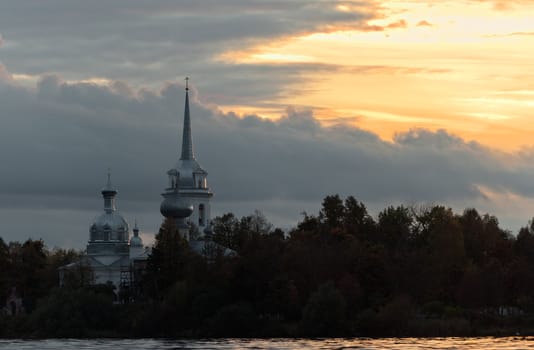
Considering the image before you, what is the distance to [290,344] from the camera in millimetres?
131125

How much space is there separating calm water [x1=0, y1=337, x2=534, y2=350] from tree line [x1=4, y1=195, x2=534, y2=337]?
22.4 feet

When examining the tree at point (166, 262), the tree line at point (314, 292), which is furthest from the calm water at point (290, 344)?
the tree at point (166, 262)

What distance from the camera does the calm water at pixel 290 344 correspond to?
125 meters

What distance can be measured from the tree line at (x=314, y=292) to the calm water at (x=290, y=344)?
6.83 metres

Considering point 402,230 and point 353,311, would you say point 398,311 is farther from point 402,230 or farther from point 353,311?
point 402,230

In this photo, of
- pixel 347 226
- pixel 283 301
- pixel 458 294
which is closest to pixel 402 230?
pixel 347 226

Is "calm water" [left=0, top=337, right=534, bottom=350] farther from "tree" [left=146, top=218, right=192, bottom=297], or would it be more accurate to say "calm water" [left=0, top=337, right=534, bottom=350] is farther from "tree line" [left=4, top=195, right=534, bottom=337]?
"tree" [left=146, top=218, right=192, bottom=297]

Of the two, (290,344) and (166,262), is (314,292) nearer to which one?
(290,344)

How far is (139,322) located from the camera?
154000 millimetres

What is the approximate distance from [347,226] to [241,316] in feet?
137

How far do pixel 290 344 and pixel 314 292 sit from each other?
16.4 metres

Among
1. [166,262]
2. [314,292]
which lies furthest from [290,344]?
[166,262]

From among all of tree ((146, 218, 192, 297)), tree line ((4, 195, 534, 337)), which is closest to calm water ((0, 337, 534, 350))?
tree line ((4, 195, 534, 337))

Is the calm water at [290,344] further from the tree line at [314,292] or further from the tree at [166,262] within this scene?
the tree at [166,262]
